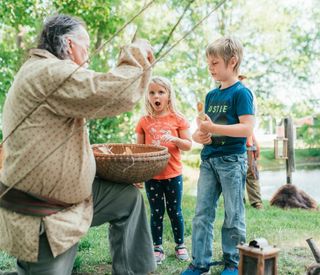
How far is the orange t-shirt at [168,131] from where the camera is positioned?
3354mm

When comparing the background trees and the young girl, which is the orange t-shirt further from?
the background trees

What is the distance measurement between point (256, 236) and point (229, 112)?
155 cm

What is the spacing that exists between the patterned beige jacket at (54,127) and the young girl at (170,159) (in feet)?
3.99

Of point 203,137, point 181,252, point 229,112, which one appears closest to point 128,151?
point 203,137

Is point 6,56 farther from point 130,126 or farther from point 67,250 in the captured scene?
point 67,250

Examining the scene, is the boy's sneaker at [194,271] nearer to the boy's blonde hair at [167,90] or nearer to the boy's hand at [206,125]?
the boy's hand at [206,125]

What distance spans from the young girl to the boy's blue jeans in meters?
0.43

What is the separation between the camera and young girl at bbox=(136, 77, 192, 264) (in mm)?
3355

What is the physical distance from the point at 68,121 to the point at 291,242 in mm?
2382

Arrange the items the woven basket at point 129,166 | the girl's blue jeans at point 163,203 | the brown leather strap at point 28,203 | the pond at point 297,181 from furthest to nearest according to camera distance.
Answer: the pond at point 297,181, the girl's blue jeans at point 163,203, the woven basket at point 129,166, the brown leather strap at point 28,203

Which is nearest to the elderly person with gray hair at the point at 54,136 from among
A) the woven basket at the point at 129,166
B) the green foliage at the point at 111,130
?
the woven basket at the point at 129,166

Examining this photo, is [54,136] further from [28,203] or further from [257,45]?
[257,45]

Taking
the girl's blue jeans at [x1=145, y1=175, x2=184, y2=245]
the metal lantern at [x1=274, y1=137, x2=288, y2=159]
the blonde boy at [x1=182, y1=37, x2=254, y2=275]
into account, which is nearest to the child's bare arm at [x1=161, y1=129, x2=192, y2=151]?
the girl's blue jeans at [x1=145, y1=175, x2=184, y2=245]

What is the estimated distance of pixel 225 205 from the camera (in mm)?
2863
